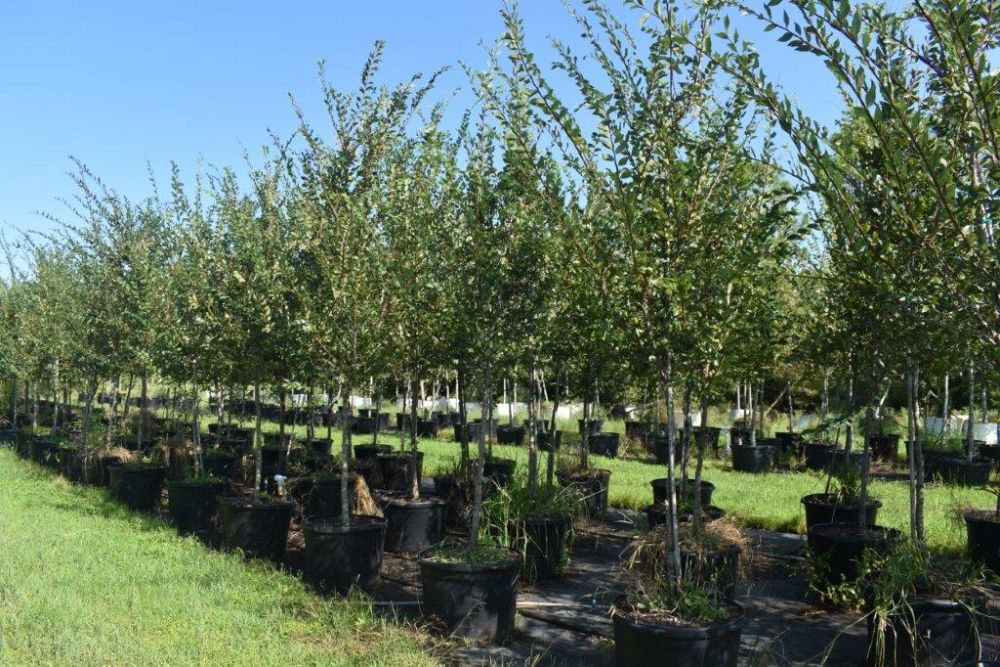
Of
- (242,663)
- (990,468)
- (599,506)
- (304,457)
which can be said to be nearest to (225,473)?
(304,457)

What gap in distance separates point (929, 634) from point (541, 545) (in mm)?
2847

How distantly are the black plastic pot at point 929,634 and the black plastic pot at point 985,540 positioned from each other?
2448mm

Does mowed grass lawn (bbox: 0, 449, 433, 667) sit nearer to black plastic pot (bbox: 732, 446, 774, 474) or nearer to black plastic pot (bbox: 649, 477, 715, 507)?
black plastic pot (bbox: 649, 477, 715, 507)

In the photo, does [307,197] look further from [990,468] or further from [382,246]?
[990,468]

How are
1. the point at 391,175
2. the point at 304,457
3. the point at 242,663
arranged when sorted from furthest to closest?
the point at 304,457 < the point at 391,175 < the point at 242,663

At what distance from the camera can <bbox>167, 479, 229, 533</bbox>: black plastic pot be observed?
26.3ft

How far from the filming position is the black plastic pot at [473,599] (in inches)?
195

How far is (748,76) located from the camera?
2496mm

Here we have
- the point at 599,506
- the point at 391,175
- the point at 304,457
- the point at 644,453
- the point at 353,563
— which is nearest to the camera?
the point at 353,563

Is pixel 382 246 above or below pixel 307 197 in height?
below

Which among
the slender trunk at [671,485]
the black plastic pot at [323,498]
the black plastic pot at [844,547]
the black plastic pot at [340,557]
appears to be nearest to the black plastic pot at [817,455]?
the black plastic pot at [844,547]

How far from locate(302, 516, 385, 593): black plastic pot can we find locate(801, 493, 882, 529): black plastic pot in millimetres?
3916

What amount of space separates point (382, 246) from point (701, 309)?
117 inches

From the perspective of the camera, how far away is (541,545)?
6.40 metres
